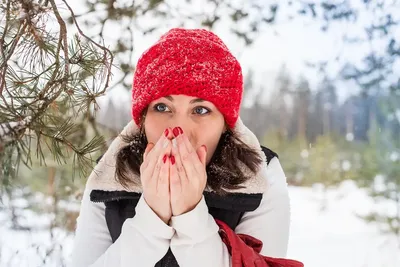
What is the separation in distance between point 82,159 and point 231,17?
4.85 ft

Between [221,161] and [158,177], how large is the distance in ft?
0.85

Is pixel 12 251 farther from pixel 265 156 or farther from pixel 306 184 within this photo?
pixel 306 184

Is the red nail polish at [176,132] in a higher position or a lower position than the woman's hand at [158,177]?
higher

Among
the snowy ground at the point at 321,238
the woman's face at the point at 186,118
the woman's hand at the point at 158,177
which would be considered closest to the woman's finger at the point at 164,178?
the woman's hand at the point at 158,177

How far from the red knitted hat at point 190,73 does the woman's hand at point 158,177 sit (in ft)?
0.44

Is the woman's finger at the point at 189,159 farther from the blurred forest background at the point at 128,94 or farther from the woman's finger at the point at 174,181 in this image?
the blurred forest background at the point at 128,94

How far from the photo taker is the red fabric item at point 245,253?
87 cm

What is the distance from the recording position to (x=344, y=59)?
3168 millimetres

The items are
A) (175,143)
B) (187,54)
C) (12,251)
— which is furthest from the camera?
(12,251)

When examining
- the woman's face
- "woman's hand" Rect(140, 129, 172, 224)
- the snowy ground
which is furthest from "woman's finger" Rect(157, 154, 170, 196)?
the snowy ground

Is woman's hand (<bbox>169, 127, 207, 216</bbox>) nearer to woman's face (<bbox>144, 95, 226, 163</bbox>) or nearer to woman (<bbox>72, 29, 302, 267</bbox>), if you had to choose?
woman (<bbox>72, 29, 302, 267</bbox>)

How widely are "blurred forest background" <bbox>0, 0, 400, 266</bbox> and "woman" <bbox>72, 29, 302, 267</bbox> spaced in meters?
0.09

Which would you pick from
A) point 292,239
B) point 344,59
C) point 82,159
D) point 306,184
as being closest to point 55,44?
point 82,159

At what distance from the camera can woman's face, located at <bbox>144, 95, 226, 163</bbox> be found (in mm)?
957
